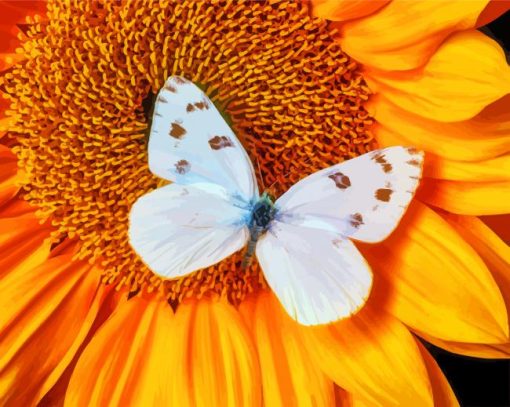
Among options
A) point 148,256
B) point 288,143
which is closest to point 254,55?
point 288,143

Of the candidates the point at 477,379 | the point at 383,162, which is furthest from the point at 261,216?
the point at 477,379

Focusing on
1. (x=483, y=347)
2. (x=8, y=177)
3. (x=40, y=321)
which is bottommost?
(x=483, y=347)

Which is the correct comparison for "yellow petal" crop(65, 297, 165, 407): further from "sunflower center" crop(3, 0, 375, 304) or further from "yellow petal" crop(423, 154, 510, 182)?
"yellow petal" crop(423, 154, 510, 182)

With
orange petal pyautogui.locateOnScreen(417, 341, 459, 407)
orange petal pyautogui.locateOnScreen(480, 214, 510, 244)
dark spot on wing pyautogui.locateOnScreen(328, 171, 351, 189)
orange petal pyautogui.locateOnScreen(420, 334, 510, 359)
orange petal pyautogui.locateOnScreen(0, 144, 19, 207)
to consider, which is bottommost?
orange petal pyautogui.locateOnScreen(417, 341, 459, 407)

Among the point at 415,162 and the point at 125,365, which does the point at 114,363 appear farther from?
the point at 415,162

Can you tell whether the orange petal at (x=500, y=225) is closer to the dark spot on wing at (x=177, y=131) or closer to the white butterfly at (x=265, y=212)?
the white butterfly at (x=265, y=212)

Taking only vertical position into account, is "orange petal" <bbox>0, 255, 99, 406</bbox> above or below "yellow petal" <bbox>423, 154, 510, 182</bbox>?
below

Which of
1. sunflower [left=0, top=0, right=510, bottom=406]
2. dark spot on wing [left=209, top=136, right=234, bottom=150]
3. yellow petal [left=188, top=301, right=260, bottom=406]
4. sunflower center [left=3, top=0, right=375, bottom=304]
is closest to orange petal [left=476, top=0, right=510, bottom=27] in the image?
sunflower [left=0, top=0, right=510, bottom=406]

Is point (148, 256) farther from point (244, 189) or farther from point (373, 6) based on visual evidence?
point (373, 6)
